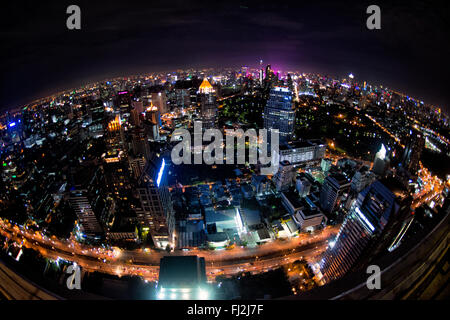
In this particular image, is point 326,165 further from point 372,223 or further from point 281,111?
point 372,223

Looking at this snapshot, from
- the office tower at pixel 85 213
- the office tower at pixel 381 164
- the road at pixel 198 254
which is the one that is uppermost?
the office tower at pixel 381 164

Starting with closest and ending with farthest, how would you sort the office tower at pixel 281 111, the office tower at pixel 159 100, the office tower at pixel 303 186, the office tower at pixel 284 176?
the office tower at pixel 303 186
the office tower at pixel 284 176
the office tower at pixel 281 111
the office tower at pixel 159 100

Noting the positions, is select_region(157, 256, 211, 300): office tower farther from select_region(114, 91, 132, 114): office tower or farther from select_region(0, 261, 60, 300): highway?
select_region(114, 91, 132, 114): office tower

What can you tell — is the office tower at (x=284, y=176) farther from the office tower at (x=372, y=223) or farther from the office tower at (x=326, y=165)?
the office tower at (x=372, y=223)

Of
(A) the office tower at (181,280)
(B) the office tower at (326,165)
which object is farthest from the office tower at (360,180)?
(A) the office tower at (181,280)

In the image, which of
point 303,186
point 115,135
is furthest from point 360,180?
point 115,135

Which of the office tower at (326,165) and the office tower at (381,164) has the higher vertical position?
the office tower at (381,164)

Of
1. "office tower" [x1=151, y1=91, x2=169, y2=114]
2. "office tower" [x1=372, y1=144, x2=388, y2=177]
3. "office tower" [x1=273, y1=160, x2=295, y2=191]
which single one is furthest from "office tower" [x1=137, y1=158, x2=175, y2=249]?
"office tower" [x1=151, y1=91, x2=169, y2=114]
